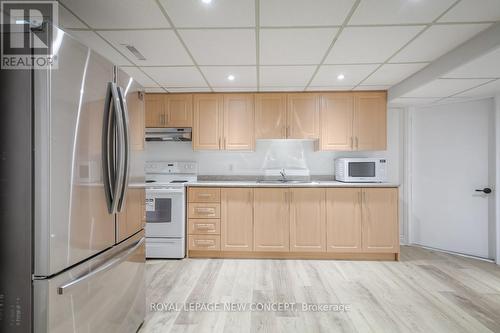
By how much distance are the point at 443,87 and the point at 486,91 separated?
26.5 inches

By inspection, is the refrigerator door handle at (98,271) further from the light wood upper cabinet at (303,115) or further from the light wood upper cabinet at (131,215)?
the light wood upper cabinet at (303,115)

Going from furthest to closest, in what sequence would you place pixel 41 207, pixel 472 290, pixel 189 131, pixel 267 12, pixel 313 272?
pixel 189 131 → pixel 313 272 → pixel 472 290 → pixel 267 12 → pixel 41 207

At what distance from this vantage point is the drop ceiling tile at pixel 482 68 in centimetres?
214

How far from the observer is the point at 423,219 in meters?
3.94

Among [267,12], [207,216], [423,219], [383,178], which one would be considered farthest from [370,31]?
[423,219]

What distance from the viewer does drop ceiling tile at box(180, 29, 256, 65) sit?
6.87 ft

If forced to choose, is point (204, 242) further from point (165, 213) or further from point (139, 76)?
point (139, 76)

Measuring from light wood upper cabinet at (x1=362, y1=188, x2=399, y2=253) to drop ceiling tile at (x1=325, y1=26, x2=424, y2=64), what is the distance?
5.54 ft

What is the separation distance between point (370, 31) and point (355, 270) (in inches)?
101

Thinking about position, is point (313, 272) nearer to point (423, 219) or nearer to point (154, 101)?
point (423, 219)

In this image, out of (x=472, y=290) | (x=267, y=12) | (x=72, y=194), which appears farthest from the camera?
(x=472, y=290)

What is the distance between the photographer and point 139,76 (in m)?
3.11

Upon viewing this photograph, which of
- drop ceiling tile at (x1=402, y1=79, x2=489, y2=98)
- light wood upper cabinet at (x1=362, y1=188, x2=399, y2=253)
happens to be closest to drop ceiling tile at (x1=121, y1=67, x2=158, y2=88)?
light wood upper cabinet at (x1=362, y1=188, x2=399, y2=253)

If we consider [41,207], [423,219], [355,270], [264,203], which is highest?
[41,207]
